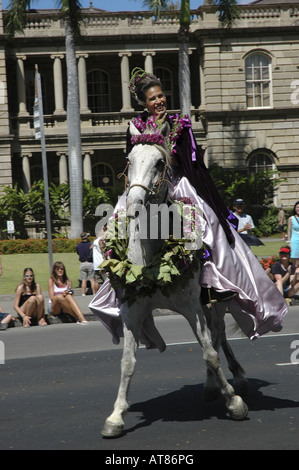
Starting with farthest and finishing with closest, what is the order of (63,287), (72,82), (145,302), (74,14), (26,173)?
(26,173), (72,82), (74,14), (63,287), (145,302)

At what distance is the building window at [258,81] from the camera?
41.5 m

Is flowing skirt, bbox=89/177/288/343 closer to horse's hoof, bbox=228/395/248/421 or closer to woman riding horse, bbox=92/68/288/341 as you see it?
woman riding horse, bbox=92/68/288/341

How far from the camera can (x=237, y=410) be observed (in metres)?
6.04

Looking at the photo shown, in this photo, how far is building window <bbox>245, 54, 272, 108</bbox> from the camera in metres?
41.5

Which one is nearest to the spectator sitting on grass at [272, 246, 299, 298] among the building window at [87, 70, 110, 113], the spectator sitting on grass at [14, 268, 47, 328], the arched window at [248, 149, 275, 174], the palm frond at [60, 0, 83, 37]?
the spectator sitting on grass at [14, 268, 47, 328]

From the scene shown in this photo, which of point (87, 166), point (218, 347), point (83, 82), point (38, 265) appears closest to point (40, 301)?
point (218, 347)

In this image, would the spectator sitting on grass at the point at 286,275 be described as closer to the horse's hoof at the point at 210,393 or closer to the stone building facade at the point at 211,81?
the horse's hoof at the point at 210,393

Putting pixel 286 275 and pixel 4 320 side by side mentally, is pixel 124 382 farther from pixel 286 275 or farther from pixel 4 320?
pixel 286 275

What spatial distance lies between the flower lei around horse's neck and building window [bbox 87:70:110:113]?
39264mm

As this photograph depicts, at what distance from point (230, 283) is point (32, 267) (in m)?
18.2

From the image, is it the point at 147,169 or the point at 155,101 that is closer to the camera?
the point at 147,169

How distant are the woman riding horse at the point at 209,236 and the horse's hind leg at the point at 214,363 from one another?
1.20 feet

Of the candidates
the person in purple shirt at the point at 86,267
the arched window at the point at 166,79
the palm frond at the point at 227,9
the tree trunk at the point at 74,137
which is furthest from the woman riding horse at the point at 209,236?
the arched window at the point at 166,79

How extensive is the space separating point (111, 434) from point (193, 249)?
159cm
